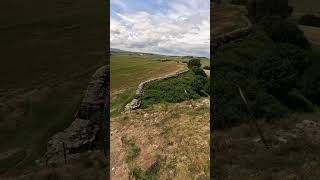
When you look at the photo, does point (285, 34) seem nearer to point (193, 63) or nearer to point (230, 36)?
point (230, 36)

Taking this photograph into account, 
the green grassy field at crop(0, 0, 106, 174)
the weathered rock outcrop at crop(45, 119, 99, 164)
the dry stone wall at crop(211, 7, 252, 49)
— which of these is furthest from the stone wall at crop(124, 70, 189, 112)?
the dry stone wall at crop(211, 7, 252, 49)

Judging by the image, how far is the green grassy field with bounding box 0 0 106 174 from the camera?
1259 inches

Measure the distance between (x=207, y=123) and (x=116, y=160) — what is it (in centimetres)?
604

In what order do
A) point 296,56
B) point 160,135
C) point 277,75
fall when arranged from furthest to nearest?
1. point 296,56
2. point 277,75
3. point 160,135

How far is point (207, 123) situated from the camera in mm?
25641

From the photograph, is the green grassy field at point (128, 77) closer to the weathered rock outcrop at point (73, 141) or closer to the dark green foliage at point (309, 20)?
the weathered rock outcrop at point (73, 141)

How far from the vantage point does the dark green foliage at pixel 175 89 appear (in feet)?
97.9

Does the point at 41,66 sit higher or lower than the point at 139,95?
higher

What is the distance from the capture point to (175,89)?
30984 mm

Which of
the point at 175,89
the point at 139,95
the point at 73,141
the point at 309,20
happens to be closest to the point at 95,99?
the point at 139,95

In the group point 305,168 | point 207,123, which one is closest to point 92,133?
point 207,123

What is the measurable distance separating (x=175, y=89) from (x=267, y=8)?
71.6 feet

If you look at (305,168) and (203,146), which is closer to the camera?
(305,168)

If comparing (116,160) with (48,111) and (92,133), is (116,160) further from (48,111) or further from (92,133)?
(48,111)
